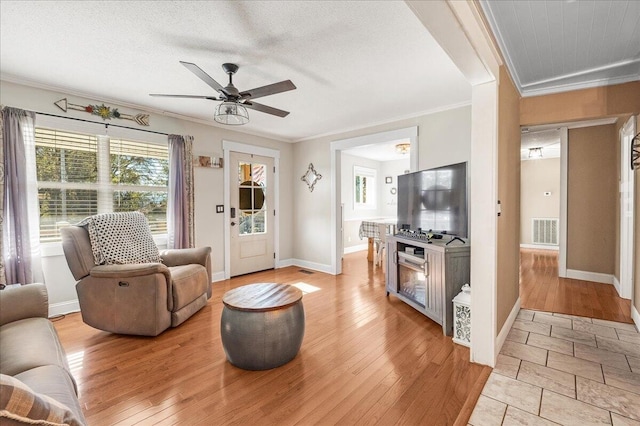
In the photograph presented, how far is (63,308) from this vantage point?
3.21 meters

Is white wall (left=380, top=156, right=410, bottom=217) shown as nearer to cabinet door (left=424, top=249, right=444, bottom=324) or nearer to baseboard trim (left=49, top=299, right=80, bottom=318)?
cabinet door (left=424, top=249, right=444, bottom=324)

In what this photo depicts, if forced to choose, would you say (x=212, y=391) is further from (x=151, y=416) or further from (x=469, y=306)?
(x=469, y=306)

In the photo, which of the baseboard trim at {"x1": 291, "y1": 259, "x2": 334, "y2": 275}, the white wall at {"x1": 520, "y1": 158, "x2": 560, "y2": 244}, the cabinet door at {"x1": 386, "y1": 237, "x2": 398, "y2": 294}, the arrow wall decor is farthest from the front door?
the white wall at {"x1": 520, "y1": 158, "x2": 560, "y2": 244}

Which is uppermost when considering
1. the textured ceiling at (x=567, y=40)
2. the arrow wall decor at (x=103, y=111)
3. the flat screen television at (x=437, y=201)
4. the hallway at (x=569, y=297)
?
the textured ceiling at (x=567, y=40)

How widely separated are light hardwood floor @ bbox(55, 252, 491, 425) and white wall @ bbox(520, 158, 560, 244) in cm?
583

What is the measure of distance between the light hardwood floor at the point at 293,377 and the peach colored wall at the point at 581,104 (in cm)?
237

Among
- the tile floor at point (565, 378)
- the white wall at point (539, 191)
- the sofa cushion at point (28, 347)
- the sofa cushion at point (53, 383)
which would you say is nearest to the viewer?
the sofa cushion at point (53, 383)

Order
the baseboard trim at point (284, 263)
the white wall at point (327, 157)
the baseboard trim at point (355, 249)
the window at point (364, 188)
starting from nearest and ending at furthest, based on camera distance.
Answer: the white wall at point (327, 157) → the baseboard trim at point (284, 263) → the baseboard trim at point (355, 249) → the window at point (364, 188)

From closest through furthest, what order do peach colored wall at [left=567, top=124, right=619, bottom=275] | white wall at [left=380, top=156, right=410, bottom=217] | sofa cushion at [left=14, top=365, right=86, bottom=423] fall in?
sofa cushion at [left=14, top=365, right=86, bottom=423] < peach colored wall at [left=567, top=124, right=619, bottom=275] < white wall at [left=380, top=156, right=410, bottom=217]

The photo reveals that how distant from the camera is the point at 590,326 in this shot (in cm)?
282

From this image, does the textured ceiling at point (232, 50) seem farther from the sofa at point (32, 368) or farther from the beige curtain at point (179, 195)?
the sofa at point (32, 368)

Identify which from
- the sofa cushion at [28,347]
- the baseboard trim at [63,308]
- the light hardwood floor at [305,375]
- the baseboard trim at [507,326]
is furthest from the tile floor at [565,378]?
the baseboard trim at [63,308]

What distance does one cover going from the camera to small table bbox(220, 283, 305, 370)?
206 centimetres

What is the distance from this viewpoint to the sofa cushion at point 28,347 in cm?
123
